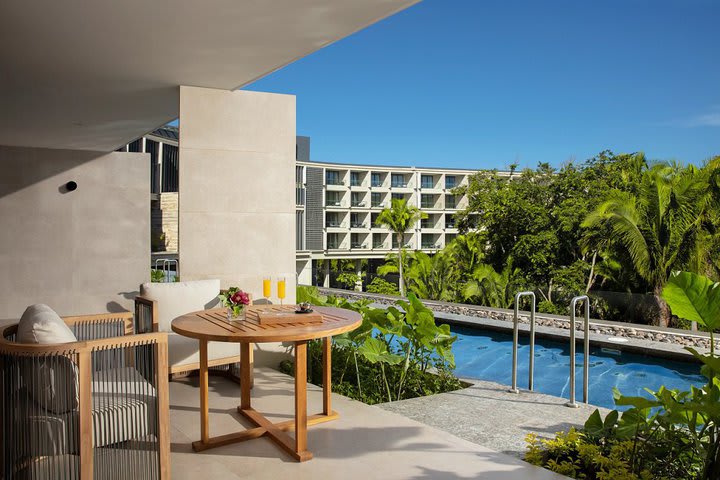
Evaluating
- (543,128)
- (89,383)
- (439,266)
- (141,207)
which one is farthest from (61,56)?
(543,128)

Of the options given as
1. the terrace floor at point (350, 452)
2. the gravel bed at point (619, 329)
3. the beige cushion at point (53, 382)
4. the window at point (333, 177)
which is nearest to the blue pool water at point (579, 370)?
the gravel bed at point (619, 329)

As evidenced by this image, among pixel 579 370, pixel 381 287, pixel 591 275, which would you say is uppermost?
pixel 591 275

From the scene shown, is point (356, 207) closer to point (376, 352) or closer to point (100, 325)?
point (376, 352)

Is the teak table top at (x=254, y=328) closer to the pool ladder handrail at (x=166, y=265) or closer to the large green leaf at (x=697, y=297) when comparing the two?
Result: the large green leaf at (x=697, y=297)

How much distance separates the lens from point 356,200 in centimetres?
4138

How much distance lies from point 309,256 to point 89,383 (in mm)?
31747

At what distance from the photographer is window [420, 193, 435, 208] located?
43419mm

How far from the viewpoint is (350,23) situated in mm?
3277

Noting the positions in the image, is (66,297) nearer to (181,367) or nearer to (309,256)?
(181,367)

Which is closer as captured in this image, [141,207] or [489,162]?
[141,207]

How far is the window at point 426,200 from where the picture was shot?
142 feet

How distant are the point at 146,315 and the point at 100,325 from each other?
481mm

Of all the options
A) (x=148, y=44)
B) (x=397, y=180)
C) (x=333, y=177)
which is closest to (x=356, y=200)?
(x=333, y=177)

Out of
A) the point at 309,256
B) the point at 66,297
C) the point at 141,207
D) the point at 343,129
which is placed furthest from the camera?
the point at 343,129
